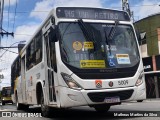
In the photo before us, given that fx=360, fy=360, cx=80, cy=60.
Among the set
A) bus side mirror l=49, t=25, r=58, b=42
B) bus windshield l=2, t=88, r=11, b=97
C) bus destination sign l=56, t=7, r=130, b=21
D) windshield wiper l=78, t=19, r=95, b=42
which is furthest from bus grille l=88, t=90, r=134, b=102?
bus windshield l=2, t=88, r=11, b=97

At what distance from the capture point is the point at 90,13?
35.5ft

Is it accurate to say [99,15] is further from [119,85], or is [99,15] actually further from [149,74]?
[149,74]

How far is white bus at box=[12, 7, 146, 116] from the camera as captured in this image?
974 centimetres

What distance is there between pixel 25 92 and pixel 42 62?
4465 mm

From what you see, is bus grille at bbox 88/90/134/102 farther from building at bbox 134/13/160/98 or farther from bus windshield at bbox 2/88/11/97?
bus windshield at bbox 2/88/11/97

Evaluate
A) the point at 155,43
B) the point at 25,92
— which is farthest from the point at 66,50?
the point at 155,43

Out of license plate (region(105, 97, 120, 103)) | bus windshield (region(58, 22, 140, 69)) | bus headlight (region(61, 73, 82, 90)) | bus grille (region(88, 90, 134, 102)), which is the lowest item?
license plate (region(105, 97, 120, 103))

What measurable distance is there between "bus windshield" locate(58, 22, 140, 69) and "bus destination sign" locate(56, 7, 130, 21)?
0.28 metres

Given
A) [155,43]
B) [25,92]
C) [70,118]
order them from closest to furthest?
[70,118] → [25,92] → [155,43]

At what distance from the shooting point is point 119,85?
1004 centimetres

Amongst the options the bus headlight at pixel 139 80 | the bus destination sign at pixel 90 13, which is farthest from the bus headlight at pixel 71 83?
the bus destination sign at pixel 90 13

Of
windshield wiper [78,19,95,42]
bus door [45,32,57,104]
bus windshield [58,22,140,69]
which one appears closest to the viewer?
bus windshield [58,22,140,69]

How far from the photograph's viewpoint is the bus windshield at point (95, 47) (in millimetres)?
10008

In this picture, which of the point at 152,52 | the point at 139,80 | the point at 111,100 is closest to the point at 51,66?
the point at 111,100
